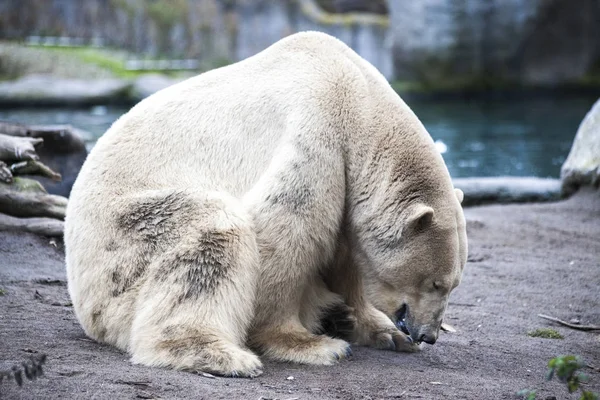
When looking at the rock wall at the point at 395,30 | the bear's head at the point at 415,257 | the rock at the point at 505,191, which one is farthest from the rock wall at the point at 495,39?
the bear's head at the point at 415,257

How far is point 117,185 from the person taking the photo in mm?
4336

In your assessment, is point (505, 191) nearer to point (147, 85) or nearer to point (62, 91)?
point (147, 85)

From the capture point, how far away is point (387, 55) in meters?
22.9

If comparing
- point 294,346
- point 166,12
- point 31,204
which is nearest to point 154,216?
point 294,346

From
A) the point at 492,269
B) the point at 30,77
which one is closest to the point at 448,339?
the point at 492,269

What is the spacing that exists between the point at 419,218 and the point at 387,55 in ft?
63.4

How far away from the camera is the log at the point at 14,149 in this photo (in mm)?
7070

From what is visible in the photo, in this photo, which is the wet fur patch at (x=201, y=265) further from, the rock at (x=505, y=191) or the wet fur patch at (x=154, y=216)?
the rock at (x=505, y=191)

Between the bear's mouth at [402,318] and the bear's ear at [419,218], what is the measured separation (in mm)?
470

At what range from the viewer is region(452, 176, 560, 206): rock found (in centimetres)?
962

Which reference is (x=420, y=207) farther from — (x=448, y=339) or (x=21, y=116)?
(x=21, y=116)

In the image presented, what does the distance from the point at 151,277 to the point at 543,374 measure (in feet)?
7.44

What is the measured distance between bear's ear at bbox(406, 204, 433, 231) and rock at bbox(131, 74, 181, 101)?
583 inches

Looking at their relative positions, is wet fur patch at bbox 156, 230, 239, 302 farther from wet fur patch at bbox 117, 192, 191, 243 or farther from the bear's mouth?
the bear's mouth
